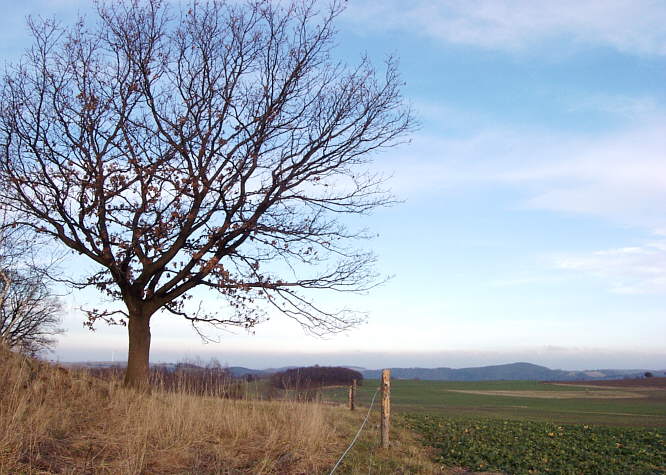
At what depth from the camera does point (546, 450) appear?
41.8 feet

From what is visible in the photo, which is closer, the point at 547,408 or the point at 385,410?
the point at 385,410

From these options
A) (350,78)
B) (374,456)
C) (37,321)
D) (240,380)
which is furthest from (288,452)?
(37,321)

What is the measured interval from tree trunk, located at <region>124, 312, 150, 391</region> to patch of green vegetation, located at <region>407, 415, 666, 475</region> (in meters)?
6.80

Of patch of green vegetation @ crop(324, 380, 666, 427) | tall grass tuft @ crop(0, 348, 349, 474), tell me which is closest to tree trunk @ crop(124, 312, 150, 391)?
tall grass tuft @ crop(0, 348, 349, 474)

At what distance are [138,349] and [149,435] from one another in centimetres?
532

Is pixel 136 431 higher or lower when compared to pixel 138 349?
lower

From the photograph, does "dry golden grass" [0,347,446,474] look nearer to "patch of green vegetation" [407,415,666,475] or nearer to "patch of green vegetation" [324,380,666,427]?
"patch of green vegetation" [407,415,666,475]

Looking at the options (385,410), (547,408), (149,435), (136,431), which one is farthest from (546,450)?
(547,408)

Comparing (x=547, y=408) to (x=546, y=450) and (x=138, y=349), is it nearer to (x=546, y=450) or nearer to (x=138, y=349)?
(x=546, y=450)

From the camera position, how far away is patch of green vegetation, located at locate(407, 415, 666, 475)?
1072cm

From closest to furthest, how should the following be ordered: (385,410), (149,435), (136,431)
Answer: (136,431) → (149,435) → (385,410)

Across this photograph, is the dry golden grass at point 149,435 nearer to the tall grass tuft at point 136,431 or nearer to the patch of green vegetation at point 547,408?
the tall grass tuft at point 136,431

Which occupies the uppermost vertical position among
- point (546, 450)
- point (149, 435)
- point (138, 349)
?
point (138, 349)

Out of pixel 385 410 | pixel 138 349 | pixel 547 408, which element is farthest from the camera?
pixel 547 408
